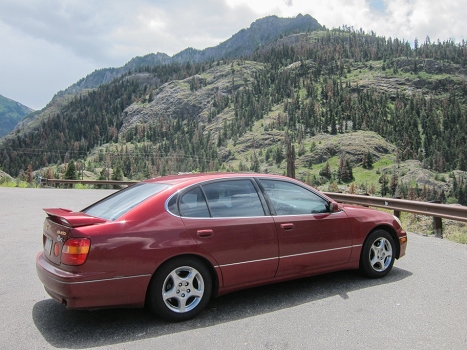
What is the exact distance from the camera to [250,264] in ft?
14.4

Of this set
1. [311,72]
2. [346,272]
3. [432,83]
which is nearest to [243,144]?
[311,72]

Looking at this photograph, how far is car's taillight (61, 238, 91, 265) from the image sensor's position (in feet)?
12.0

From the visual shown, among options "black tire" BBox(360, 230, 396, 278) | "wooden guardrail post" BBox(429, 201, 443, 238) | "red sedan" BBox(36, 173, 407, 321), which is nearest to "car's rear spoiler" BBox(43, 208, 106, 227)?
"red sedan" BBox(36, 173, 407, 321)

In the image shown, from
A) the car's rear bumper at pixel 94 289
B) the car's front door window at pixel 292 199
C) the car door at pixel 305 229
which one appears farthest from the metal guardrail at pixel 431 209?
the car's rear bumper at pixel 94 289

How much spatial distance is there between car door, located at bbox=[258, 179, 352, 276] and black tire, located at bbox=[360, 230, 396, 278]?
1.13 ft

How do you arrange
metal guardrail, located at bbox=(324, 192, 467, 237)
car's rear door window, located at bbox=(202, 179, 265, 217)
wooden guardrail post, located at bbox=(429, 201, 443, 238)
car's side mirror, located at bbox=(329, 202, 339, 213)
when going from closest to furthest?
car's rear door window, located at bbox=(202, 179, 265, 217) → car's side mirror, located at bbox=(329, 202, 339, 213) → metal guardrail, located at bbox=(324, 192, 467, 237) → wooden guardrail post, located at bbox=(429, 201, 443, 238)

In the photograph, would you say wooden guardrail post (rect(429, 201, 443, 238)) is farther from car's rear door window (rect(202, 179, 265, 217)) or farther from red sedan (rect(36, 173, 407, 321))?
car's rear door window (rect(202, 179, 265, 217))

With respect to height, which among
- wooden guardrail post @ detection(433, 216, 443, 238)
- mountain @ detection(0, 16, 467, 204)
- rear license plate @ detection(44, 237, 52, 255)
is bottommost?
wooden guardrail post @ detection(433, 216, 443, 238)

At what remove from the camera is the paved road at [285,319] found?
359cm

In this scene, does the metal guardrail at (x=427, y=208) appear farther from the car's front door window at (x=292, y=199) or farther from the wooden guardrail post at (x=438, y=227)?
the car's front door window at (x=292, y=199)

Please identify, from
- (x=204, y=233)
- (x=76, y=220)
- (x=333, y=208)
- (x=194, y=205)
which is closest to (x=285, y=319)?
(x=204, y=233)

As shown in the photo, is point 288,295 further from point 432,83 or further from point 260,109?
point 432,83

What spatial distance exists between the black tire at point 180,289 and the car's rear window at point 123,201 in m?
0.75

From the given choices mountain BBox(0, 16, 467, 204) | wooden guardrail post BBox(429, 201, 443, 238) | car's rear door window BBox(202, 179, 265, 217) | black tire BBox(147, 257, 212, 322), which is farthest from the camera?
mountain BBox(0, 16, 467, 204)
